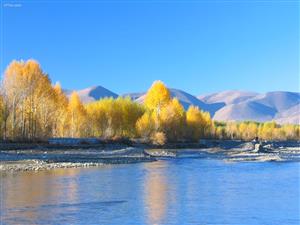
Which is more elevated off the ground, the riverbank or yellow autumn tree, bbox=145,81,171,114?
yellow autumn tree, bbox=145,81,171,114

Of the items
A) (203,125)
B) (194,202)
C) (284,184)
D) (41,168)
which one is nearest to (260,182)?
(284,184)

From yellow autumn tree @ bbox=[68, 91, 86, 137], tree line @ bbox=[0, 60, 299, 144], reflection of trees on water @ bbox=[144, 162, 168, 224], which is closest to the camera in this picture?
reflection of trees on water @ bbox=[144, 162, 168, 224]

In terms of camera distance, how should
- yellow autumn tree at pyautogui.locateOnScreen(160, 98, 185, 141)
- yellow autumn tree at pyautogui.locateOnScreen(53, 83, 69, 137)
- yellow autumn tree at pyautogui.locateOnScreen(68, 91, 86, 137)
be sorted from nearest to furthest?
yellow autumn tree at pyautogui.locateOnScreen(53, 83, 69, 137), yellow autumn tree at pyautogui.locateOnScreen(68, 91, 86, 137), yellow autumn tree at pyautogui.locateOnScreen(160, 98, 185, 141)

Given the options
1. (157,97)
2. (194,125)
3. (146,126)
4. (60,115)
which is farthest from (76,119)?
(194,125)

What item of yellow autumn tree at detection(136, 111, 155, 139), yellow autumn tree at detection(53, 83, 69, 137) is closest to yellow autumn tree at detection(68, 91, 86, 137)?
yellow autumn tree at detection(53, 83, 69, 137)

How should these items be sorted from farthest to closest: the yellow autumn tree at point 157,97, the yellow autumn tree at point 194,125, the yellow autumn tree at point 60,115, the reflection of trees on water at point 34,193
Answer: the yellow autumn tree at point 194,125, the yellow autumn tree at point 157,97, the yellow autumn tree at point 60,115, the reflection of trees on water at point 34,193

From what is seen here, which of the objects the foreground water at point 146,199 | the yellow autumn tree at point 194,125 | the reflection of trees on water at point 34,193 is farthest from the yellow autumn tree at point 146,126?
the foreground water at point 146,199

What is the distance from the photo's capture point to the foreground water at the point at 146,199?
43.4 feet

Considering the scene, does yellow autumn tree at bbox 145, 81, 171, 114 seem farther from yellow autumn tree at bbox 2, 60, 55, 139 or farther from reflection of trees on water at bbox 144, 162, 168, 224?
reflection of trees on water at bbox 144, 162, 168, 224

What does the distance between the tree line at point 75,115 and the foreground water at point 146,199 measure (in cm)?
2828

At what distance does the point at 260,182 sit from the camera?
22.6 meters

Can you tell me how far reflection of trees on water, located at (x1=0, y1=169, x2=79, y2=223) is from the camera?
13836 millimetres

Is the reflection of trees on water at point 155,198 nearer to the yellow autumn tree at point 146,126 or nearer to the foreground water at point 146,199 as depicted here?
the foreground water at point 146,199

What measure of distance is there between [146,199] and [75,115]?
170ft
